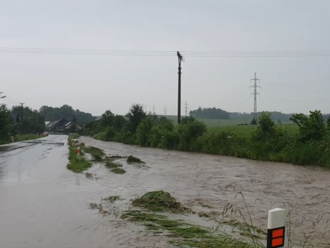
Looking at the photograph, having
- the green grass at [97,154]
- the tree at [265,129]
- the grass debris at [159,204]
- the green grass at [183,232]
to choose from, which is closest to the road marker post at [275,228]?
the green grass at [183,232]

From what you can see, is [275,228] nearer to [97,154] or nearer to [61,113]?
[97,154]

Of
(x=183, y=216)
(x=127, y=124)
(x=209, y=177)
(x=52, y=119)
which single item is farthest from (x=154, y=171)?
(x=52, y=119)

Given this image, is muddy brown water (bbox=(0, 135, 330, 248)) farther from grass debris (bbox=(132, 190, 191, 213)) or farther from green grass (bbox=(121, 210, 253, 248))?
grass debris (bbox=(132, 190, 191, 213))

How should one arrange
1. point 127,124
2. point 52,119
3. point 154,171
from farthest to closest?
point 52,119
point 127,124
point 154,171

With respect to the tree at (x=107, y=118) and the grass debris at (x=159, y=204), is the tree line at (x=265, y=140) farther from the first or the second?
the tree at (x=107, y=118)

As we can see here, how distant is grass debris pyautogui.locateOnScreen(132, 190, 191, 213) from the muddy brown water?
0.50m

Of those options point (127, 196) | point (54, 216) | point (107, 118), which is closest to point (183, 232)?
point (54, 216)

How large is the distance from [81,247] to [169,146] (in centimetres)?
3141

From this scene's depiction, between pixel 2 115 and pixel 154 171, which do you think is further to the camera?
pixel 2 115

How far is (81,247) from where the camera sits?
6617 mm

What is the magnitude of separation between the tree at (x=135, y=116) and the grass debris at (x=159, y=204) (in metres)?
43.1

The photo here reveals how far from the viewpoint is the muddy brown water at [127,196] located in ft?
24.1

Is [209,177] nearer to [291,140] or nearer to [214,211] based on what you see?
[214,211]

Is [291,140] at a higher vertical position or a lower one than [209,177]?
higher
